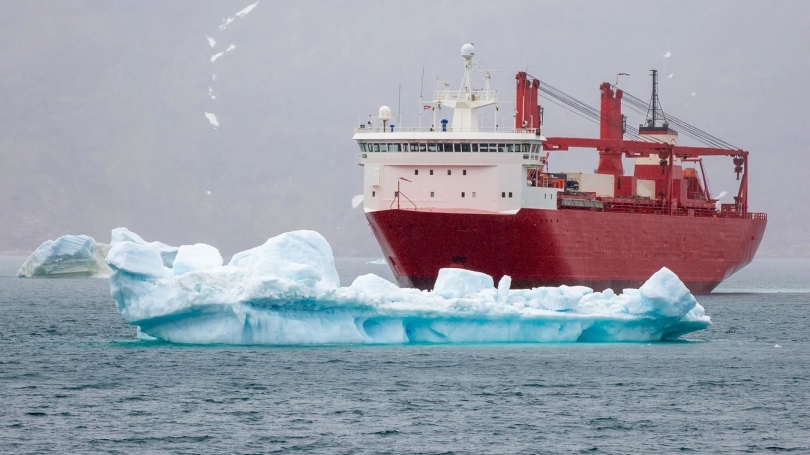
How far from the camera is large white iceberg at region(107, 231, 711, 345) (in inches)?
1324

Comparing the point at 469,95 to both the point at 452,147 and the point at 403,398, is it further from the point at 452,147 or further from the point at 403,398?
the point at 403,398

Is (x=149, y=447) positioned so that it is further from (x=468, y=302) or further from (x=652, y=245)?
(x=652, y=245)

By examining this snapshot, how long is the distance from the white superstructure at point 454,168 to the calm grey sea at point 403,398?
16.8 meters

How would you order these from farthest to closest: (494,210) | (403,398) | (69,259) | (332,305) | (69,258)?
(69,259) → (69,258) → (494,210) → (332,305) → (403,398)

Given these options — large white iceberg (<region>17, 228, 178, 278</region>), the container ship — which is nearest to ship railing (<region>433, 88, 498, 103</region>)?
the container ship

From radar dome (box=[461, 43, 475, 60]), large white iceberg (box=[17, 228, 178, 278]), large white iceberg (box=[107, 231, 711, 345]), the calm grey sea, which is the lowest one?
the calm grey sea

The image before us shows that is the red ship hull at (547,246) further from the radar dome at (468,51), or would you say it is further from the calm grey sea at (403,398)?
the calm grey sea at (403,398)

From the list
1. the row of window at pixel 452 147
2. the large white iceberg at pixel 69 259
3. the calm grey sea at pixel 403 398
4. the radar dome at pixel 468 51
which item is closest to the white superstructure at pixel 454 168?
the row of window at pixel 452 147

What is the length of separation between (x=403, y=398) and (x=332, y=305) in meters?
4.85

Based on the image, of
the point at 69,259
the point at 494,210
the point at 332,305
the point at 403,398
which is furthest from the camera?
the point at 69,259

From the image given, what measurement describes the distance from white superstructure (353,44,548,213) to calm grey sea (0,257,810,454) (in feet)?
55.1

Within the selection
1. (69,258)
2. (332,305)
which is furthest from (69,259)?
(332,305)

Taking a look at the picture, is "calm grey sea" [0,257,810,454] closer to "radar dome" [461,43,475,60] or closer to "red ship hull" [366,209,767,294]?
"red ship hull" [366,209,767,294]

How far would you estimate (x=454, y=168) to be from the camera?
5634 centimetres
